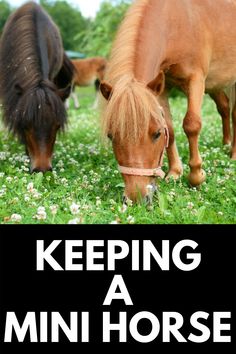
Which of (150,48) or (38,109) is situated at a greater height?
(150,48)

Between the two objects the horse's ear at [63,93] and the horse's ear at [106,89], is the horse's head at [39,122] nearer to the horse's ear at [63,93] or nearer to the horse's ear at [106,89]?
the horse's ear at [63,93]

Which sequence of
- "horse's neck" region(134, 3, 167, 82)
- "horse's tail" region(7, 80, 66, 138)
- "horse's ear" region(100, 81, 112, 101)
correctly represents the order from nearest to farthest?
"horse's ear" region(100, 81, 112, 101) < "horse's neck" region(134, 3, 167, 82) < "horse's tail" region(7, 80, 66, 138)

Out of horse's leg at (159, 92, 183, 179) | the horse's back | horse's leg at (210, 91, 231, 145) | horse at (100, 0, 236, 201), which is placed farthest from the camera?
horse's leg at (210, 91, 231, 145)

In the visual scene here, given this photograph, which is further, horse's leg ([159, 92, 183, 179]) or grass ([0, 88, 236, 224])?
horse's leg ([159, 92, 183, 179])

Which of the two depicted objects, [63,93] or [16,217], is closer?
[16,217]

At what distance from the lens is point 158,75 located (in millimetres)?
4891

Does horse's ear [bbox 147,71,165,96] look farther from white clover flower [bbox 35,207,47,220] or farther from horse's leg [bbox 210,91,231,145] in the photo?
horse's leg [bbox 210,91,231,145]

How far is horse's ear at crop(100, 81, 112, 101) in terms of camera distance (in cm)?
488

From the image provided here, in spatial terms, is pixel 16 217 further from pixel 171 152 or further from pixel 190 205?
pixel 171 152

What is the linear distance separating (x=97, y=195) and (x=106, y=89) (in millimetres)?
1088

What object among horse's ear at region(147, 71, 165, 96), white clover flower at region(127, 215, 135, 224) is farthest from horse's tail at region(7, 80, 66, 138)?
white clover flower at region(127, 215, 135, 224)

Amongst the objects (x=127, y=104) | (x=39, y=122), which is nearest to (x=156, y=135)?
(x=127, y=104)

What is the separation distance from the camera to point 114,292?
10.7 ft

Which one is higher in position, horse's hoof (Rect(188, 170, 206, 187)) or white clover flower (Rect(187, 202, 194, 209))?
horse's hoof (Rect(188, 170, 206, 187))
